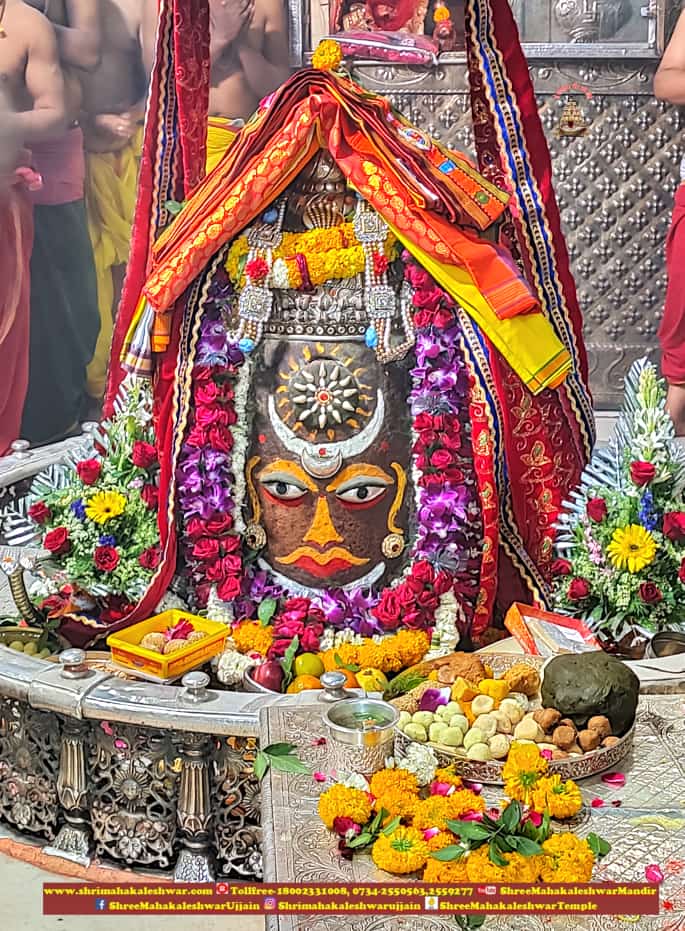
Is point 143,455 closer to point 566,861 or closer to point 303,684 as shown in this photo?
point 303,684

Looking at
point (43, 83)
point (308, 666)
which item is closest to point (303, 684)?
point (308, 666)

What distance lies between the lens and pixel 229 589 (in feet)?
15.3

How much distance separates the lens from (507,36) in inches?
190

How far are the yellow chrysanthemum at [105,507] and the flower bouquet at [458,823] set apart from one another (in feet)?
6.69

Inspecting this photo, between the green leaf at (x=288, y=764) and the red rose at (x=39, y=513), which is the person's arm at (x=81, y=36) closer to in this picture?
the red rose at (x=39, y=513)

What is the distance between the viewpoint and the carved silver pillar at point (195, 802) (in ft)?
12.7

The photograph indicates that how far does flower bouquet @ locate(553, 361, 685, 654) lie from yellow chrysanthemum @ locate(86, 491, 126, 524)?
169cm

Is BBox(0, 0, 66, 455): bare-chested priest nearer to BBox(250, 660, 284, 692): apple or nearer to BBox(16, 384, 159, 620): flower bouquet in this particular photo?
BBox(16, 384, 159, 620): flower bouquet

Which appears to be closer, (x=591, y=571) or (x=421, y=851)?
(x=421, y=851)

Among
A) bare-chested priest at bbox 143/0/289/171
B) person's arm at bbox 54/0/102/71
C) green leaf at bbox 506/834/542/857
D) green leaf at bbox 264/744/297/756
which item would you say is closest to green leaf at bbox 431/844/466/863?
green leaf at bbox 506/834/542/857

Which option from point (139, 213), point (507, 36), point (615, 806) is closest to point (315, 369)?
point (139, 213)

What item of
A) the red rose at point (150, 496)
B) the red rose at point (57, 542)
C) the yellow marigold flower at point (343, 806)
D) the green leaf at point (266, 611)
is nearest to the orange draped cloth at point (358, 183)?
the red rose at point (150, 496)

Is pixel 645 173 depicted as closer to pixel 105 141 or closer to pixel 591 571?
pixel 105 141

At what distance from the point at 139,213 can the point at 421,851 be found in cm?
298
